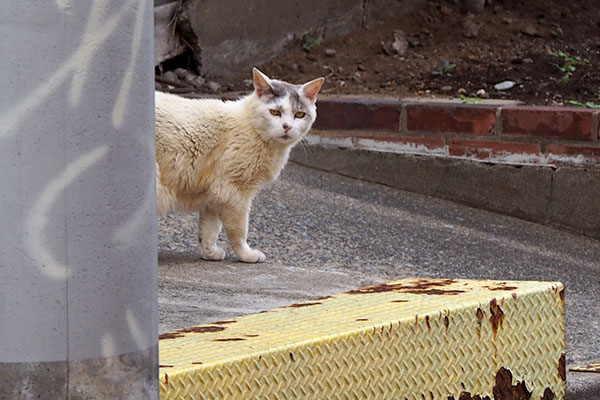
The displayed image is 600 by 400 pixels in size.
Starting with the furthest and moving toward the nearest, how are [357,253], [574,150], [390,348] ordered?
[574,150] < [357,253] < [390,348]

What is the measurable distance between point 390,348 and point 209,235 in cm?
231

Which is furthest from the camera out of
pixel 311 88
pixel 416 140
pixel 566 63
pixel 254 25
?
pixel 254 25

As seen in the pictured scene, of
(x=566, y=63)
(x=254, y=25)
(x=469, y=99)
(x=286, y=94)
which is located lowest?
(x=469, y=99)

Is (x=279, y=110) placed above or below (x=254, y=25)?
below

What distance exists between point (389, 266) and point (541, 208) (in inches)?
66.7

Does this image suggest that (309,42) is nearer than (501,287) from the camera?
No

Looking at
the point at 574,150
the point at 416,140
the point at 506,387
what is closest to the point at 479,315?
the point at 506,387

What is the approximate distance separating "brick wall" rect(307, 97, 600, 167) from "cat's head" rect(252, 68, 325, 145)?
1.75m

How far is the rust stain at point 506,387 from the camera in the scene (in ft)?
9.27

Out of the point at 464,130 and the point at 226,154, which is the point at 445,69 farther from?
the point at 226,154

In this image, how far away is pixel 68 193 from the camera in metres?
1.59

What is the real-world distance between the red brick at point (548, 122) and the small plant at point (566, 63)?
0.82 metres

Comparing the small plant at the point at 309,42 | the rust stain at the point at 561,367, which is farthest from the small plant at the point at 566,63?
the rust stain at the point at 561,367

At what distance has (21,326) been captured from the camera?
160 centimetres
